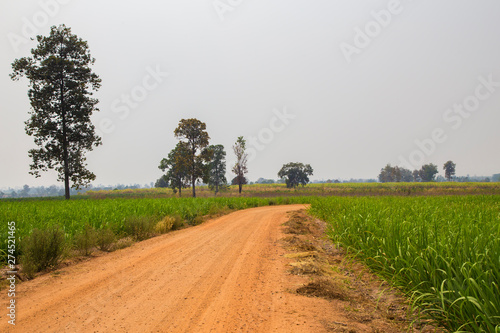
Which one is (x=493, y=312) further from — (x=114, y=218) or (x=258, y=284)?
(x=114, y=218)

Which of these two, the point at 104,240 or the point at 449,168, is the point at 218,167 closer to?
the point at 104,240

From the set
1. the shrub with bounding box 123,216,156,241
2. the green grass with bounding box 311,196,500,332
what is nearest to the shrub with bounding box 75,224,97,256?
the shrub with bounding box 123,216,156,241

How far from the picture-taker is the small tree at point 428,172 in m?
155

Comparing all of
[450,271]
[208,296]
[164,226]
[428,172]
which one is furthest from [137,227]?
[428,172]

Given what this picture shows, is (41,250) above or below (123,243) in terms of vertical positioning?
above

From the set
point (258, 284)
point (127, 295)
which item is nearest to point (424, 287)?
point (258, 284)

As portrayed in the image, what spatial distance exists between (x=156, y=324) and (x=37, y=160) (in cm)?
3631

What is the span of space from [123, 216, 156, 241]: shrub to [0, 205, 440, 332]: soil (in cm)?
295

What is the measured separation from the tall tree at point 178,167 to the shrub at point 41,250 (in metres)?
45.9

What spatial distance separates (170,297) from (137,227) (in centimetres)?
751

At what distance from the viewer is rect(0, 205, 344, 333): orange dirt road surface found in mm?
4094

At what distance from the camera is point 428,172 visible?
156 metres

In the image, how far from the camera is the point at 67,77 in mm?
33406

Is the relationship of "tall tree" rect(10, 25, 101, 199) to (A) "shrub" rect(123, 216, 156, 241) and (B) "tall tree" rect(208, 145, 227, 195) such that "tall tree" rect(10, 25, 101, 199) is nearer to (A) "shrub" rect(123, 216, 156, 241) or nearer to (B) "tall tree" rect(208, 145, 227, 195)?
(A) "shrub" rect(123, 216, 156, 241)
